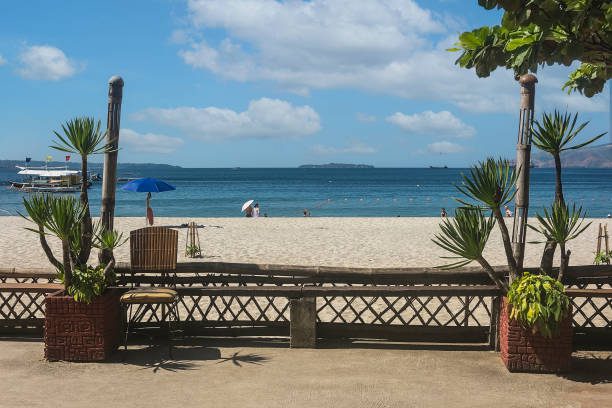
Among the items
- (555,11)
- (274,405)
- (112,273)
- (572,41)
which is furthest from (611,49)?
(112,273)

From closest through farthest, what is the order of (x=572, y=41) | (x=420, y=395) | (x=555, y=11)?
(x=555, y=11)
(x=572, y=41)
(x=420, y=395)

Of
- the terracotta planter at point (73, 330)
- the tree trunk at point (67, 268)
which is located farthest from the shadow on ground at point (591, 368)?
the tree trunk at point (67, 268)

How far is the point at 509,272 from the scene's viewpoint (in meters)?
5.84

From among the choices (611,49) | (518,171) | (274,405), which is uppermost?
(611,49)

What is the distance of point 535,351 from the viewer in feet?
18.1

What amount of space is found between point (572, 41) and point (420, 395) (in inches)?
118

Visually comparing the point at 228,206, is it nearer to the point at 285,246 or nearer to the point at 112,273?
the point at 285,246

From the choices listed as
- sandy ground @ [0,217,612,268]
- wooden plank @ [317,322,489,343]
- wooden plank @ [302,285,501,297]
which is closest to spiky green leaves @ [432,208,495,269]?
wooden plank @ [302,285,501,297]

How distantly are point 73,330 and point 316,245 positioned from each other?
1203 centimetres

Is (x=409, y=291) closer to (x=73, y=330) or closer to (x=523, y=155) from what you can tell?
(x=523, y=155)

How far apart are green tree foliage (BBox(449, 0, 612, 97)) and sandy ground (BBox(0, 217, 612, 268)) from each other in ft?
27.5

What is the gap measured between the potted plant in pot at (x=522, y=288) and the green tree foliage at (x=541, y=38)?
98cm

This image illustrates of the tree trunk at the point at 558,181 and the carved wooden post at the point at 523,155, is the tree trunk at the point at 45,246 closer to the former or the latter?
the carved wooden post at the point at 523,155

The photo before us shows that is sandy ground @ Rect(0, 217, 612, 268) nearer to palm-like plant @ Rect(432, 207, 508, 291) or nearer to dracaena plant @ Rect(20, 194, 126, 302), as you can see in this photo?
palm-like plant @ Rect(432, 207, 508, 291)
